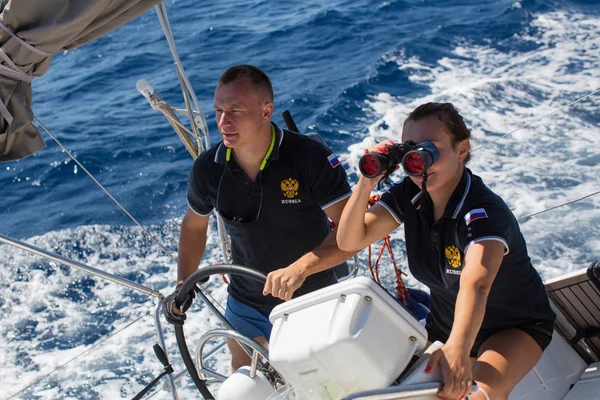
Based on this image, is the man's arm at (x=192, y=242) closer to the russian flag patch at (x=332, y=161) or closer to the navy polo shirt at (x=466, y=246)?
the russian flag patch at (x=332, y=161)


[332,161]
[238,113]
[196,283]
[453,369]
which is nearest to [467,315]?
[453,369]

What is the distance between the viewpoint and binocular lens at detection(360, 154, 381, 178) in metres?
1.77

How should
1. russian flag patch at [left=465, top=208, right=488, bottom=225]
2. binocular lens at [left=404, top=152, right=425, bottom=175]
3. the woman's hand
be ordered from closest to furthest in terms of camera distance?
the woman's hand → binocular lens at [left=404, top=152, right=425, bottom=175] → russian flag patch at [left=465, top=208, right=488, bottom=225]

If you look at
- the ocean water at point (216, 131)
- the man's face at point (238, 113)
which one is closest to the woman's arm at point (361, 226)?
the man's face at point (238, 113)

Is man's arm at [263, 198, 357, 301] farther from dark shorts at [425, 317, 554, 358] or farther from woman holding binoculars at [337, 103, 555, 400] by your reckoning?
dark shorts at [425, 317, 554, 358]

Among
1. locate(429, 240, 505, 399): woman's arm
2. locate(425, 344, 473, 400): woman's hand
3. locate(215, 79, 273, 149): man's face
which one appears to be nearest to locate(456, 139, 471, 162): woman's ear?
locate(429, 240, 505, 399): woman's arm

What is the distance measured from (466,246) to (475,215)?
9cm

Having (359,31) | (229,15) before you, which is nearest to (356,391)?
(359,31)

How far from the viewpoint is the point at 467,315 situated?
1.66 m

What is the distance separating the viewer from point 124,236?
5.77 metres

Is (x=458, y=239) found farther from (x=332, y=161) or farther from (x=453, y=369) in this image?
(x=332, y=161)

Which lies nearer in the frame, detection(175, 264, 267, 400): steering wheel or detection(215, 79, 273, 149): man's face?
detection(175, 264, 267, 400): steering wheel

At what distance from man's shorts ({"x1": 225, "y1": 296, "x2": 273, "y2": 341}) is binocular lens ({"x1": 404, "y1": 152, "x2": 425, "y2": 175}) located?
1.08 meters

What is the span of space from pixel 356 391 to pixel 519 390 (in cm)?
88
